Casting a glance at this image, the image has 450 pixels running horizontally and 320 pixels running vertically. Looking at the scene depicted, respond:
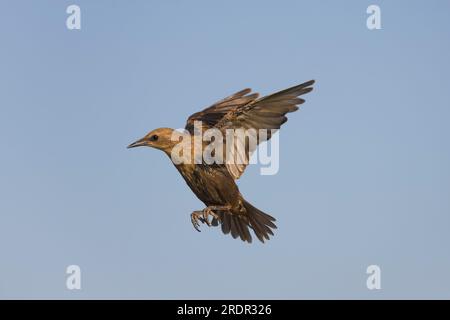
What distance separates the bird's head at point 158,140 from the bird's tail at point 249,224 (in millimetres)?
1577

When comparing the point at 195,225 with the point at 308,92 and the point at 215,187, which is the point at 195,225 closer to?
the point at 215,187

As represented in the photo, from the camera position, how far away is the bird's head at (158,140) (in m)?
9.12

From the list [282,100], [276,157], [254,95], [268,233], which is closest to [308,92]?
[282,100]

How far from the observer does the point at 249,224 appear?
1014 centimetres

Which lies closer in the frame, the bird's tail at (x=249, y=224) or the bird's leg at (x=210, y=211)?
the bird's leg at (x=210, y=211)

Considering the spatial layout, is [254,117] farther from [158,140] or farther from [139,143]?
[139,143]

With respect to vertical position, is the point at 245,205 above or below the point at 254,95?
below

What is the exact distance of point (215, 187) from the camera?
9.05 metres

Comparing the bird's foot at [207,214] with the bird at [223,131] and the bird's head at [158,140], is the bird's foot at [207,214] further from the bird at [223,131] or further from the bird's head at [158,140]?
the bird's head at [158,140]

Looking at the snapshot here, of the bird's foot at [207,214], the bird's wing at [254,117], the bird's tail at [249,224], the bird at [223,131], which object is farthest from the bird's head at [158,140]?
the bird's tail at [249,224]

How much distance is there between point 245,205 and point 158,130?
69.7 inches

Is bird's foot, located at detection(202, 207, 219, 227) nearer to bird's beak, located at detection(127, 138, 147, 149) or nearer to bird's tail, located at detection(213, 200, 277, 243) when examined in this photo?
bird's tail, located at detection(213, 200, 277, 243)

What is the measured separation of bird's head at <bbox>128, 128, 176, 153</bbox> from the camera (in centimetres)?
912

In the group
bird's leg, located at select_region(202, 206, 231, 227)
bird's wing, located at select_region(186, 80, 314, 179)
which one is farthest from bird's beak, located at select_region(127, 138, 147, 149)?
bird's leg, located at select_region(202, 206, 231, 227)
